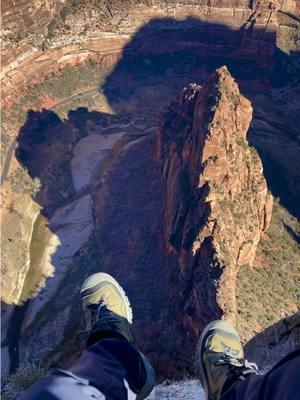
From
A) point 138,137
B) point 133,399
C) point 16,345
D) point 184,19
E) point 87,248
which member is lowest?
point 16,345

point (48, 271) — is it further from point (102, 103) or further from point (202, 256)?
point (102, 103)

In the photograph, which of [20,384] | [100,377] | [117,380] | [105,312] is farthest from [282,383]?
[20,384]

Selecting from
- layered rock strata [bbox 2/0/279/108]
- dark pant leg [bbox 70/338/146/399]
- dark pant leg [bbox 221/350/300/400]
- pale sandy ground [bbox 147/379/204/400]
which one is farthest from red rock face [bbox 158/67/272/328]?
layered rock strata [bbox 2/0/279/108]

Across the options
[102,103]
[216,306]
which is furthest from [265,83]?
[216,306]

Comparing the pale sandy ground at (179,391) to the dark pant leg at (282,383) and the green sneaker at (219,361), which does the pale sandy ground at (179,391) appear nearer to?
the green sneaker at (219,361)

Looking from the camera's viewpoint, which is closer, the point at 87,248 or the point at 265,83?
the point at 87,248

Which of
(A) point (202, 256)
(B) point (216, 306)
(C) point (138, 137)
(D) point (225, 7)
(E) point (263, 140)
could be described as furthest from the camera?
(D) point (225, 7)

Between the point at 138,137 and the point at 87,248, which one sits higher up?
the point at 138,137

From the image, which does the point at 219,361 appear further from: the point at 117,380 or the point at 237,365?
the point at 117,380
